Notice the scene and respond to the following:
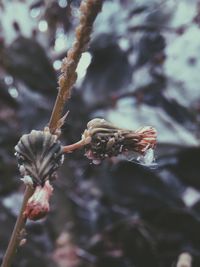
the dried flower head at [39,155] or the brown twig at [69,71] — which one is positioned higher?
the brown twig at [69,71]

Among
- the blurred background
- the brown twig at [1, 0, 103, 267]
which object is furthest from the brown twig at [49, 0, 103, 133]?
the blurred background

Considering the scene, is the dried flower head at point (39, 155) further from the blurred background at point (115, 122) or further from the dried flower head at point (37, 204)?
the blurred background at point (115, 122)

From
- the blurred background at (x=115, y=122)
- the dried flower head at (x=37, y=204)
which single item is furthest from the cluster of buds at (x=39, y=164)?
the blurred background at (x=115, y=122)

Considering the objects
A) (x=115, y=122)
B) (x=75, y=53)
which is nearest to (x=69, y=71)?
(x=75, y=53)

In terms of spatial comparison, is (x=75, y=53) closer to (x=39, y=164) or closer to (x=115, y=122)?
(x=39, y=164)

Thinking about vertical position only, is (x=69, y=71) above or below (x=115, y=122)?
below

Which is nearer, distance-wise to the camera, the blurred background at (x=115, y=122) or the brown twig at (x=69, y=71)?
the brown twig at (x=69, y=71)

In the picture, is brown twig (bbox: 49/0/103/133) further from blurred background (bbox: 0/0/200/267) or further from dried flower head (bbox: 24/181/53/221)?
blurred background (bbox: 0/0/200/267)

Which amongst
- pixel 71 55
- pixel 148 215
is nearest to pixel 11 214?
pixel 148 215
